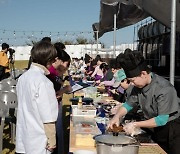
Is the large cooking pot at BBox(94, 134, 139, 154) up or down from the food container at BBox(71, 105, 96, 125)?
up

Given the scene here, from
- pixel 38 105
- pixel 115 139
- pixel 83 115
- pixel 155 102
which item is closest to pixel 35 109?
pixel 38 105

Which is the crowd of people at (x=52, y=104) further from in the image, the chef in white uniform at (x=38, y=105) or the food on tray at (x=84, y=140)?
the food on tray at (x=84, y=140)

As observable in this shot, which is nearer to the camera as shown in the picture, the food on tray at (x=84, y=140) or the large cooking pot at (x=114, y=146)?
the large cooking pot at (x=114, y=146)

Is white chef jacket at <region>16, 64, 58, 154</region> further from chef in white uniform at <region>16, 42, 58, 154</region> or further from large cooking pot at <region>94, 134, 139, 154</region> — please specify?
large cooking pot at <region>94, 134, 139, 154</region>

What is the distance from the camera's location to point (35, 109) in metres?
2.28

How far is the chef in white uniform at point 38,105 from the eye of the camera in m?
2.24

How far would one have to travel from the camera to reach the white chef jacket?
2.24 m

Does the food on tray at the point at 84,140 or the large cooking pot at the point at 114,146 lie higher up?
the large cooking pot at the point at 114,146

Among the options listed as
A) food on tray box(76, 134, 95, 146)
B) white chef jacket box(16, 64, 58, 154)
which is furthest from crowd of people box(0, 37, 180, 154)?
food on tray box(76, 134, 95, 146)

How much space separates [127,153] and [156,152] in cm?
58

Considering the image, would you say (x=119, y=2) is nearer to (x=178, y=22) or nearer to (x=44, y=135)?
(x=178, y=22)

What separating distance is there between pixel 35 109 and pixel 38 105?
0.05 metres

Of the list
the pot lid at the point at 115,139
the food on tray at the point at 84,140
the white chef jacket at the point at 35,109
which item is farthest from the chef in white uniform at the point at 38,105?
the pot lid at the point at 115,139

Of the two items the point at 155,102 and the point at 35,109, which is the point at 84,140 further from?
the point at 155,102
